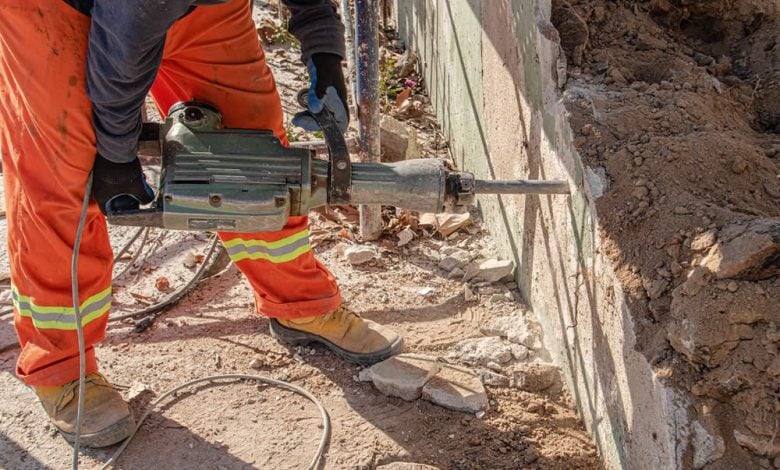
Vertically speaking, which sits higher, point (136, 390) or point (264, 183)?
point (264, 183)

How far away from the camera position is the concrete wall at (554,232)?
2061mm

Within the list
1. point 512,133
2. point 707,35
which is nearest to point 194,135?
point 512,133

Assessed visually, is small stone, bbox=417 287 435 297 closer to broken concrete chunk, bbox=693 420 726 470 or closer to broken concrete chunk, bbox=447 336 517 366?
broken concrete chunk, bbox=447 336 517 366

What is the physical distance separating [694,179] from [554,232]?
0.60m

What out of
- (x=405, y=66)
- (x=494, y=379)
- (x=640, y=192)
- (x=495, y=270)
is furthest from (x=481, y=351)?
(x=405, y=66)

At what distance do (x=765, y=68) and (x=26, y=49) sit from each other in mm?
2407

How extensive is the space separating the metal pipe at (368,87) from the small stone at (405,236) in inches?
4.5

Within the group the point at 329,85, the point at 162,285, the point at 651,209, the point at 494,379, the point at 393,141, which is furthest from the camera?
the point at 393,141

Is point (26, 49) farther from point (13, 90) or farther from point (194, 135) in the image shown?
point (194, 135)

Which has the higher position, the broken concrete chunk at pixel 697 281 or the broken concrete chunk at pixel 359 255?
the broken concrete chunk at pixel 697 281

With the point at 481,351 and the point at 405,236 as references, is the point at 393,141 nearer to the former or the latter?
the point at 405,236

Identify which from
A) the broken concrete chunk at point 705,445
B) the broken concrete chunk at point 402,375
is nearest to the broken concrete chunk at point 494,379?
the broken concrete chunk at point 402,375

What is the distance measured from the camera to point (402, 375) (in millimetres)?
2762

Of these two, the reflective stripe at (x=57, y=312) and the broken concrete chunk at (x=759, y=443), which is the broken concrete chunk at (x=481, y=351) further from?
the reflective stripe at (x=57, y=312)
